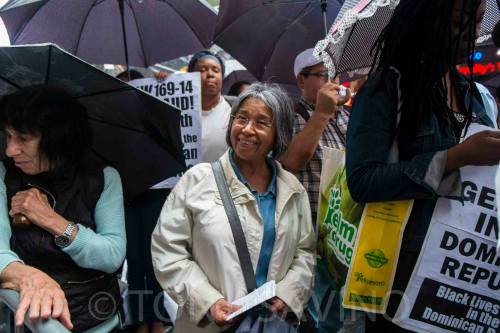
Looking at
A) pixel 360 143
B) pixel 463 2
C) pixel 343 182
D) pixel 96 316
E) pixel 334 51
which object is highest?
pixel 463 2

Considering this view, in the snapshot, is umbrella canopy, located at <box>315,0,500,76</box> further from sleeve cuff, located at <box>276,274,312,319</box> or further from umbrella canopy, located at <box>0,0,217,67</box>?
umbrella canopy, located at <box>0,0,217,67</box>

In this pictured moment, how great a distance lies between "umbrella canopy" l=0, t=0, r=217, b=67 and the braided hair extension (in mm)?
2727

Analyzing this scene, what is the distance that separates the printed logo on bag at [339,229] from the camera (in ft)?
5.85

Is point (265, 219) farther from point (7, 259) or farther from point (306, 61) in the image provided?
point (306, 61)

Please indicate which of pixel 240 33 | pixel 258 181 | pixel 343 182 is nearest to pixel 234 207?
pixel 258 181

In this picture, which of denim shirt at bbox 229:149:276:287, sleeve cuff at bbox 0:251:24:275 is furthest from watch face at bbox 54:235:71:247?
denim shirt at bbox 229:149:276:287

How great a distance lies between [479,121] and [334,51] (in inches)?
27.1

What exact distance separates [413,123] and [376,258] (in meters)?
0.49

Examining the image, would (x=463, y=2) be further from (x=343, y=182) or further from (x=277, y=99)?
(x=277, y=99)

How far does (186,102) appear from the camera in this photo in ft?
11.2

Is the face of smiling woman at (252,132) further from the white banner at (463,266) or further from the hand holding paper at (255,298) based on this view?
the white banner at (463,266)

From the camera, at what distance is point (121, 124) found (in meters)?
2.48

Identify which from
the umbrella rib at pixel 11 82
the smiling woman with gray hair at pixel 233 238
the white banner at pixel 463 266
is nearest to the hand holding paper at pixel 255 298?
the smiling woman with gray hair at pixel 233 238

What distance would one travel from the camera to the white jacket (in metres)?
2.04
